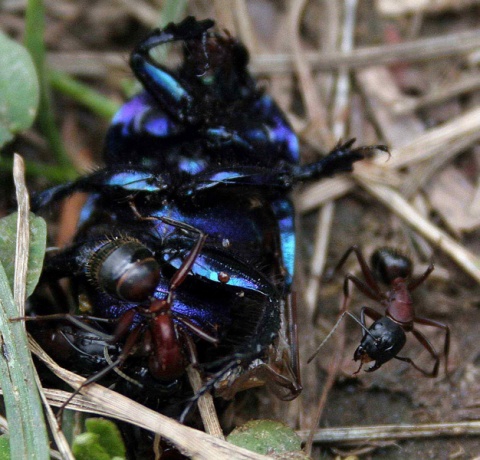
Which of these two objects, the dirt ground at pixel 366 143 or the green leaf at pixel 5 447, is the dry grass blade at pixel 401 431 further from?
the green leaf at pixel 5 447

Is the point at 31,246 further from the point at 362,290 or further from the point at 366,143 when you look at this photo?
the point at 366,143

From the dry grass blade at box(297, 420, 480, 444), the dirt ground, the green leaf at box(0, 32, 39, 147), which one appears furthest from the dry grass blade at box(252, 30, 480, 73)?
the dry grass blade at box(297, 420, 480, 444)

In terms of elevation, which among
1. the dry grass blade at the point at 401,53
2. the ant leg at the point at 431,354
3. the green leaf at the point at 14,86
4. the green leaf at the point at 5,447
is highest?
the green leaf at the point at 14,86

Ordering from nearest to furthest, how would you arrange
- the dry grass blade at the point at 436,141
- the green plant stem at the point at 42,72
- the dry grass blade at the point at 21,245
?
1. the dry grass blade at the point at 21,245
2. the green plant stem at the point at 42,72
3. the dry grass blade at the point at 436,141

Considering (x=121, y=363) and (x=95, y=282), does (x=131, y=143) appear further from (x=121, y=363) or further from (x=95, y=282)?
(x=121, y=363)

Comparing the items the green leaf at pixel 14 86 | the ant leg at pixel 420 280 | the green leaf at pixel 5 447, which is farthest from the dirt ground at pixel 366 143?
the green leaf at pixel 5 447

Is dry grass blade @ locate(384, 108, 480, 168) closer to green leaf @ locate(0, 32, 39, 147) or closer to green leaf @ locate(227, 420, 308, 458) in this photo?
green leaf @ locate(227, 420, 308, 458)

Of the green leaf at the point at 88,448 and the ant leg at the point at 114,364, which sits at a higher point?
the ant leg at the point at 114,364
